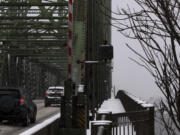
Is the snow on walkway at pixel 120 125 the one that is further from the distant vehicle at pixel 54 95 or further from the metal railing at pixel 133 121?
the distant vehicle at pixel 54 95

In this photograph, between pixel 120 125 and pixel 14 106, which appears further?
pixel 14 106

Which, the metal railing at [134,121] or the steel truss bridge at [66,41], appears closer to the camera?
the metal railing at [134,121]

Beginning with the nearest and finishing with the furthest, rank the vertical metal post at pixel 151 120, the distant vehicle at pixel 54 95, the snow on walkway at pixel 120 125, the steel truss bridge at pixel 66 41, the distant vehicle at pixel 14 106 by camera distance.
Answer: the snow on walkway at pixel 120 125, the vertical metal post at pixel 151 120, the steel truss bridge at pixel 66 41, the distant vehicle at pixel 14 106, the distant vehicle at pixel 54 95

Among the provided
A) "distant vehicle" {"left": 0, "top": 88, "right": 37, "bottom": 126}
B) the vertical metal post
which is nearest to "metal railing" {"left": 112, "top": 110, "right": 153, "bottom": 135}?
the vertical metal post

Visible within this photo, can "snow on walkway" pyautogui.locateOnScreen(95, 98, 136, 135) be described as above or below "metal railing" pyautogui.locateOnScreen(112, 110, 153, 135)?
below

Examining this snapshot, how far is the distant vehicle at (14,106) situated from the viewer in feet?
60.5

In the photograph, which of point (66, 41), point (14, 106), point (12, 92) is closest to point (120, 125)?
point (14, 106)

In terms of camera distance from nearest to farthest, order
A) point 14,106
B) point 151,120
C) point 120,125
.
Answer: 1. point 120,125
2. point 151,120
3. point 14,106

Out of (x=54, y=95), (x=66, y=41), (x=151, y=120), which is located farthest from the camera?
(x=66, y=41)

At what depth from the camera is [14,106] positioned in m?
18.7

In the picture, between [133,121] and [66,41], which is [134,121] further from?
[66,41]

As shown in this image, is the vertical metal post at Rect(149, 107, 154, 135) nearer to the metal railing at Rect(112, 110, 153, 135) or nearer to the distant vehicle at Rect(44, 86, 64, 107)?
the metal railing at Rect(112, 110, 153, 135)

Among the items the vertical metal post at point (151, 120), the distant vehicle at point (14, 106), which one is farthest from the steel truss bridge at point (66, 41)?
the distant vehicle at point (14, 106)

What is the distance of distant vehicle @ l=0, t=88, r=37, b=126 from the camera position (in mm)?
18438
